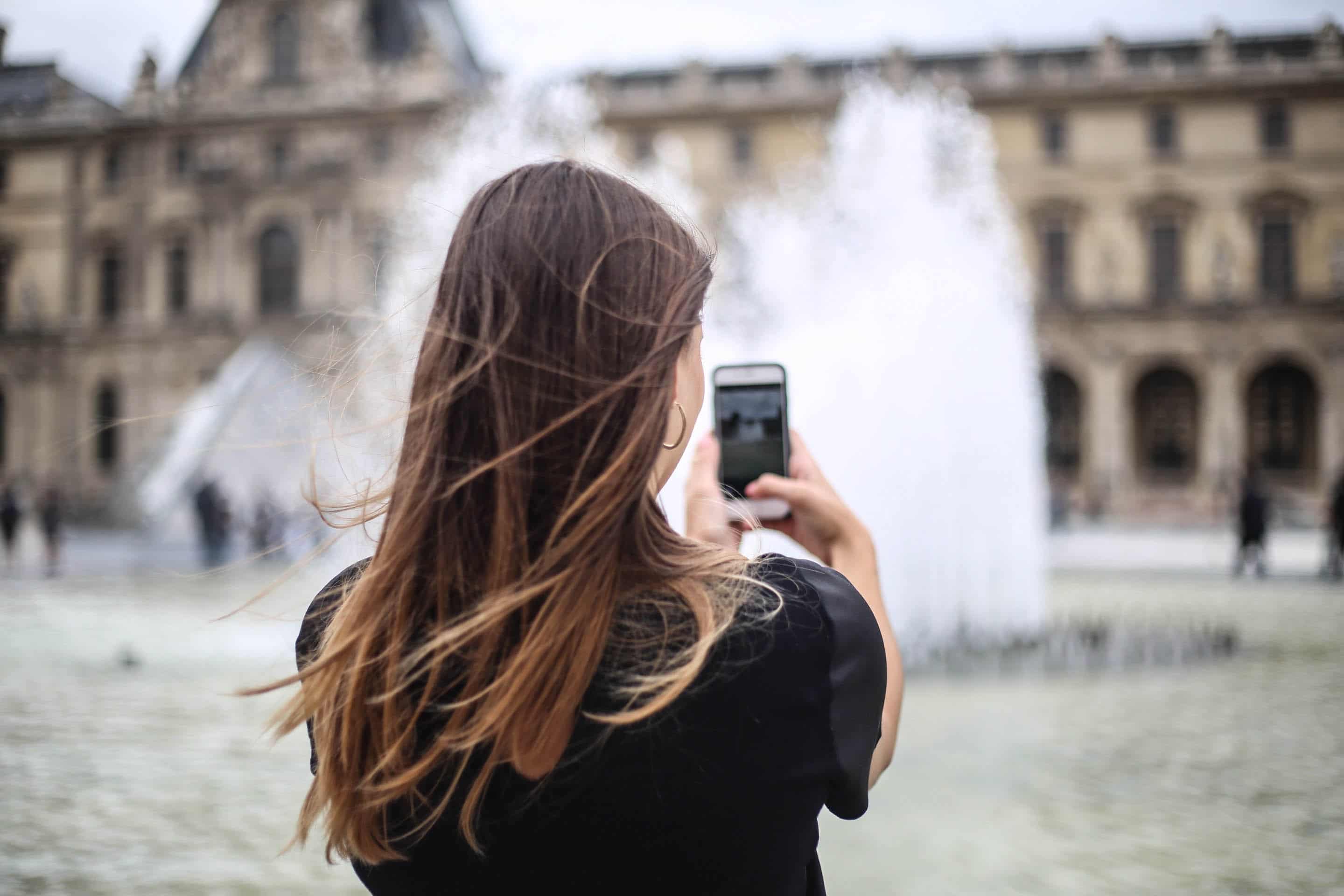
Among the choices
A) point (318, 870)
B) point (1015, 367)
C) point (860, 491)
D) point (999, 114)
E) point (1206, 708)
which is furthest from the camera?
point (999, 114)

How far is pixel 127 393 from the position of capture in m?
40.0

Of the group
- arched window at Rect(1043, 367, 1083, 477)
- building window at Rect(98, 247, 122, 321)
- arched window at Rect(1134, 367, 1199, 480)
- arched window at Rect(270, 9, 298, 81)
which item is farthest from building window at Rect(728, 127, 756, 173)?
building window at Rect(98, 247, 122, 321)

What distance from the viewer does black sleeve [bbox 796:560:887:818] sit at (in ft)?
3.85

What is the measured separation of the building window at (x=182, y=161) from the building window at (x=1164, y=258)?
107 feet

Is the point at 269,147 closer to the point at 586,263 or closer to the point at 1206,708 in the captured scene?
the point at 1206,708

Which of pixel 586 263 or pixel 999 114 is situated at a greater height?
pixel 999 114

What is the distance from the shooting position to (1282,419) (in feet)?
120

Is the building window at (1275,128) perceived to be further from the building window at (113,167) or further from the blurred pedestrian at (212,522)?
the building window at (113,167)

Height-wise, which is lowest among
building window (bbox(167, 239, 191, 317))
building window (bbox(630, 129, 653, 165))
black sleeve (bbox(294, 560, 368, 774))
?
black sleeve (bbox(294, 560, 368, 774))

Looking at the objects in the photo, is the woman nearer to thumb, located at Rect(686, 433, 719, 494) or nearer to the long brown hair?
the long brown hair

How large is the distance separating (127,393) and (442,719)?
43116 mm

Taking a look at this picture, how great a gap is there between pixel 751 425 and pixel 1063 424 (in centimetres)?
3827

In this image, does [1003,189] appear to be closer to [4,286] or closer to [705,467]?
[4,286]

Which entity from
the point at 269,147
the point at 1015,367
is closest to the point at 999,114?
the point at 269,147
